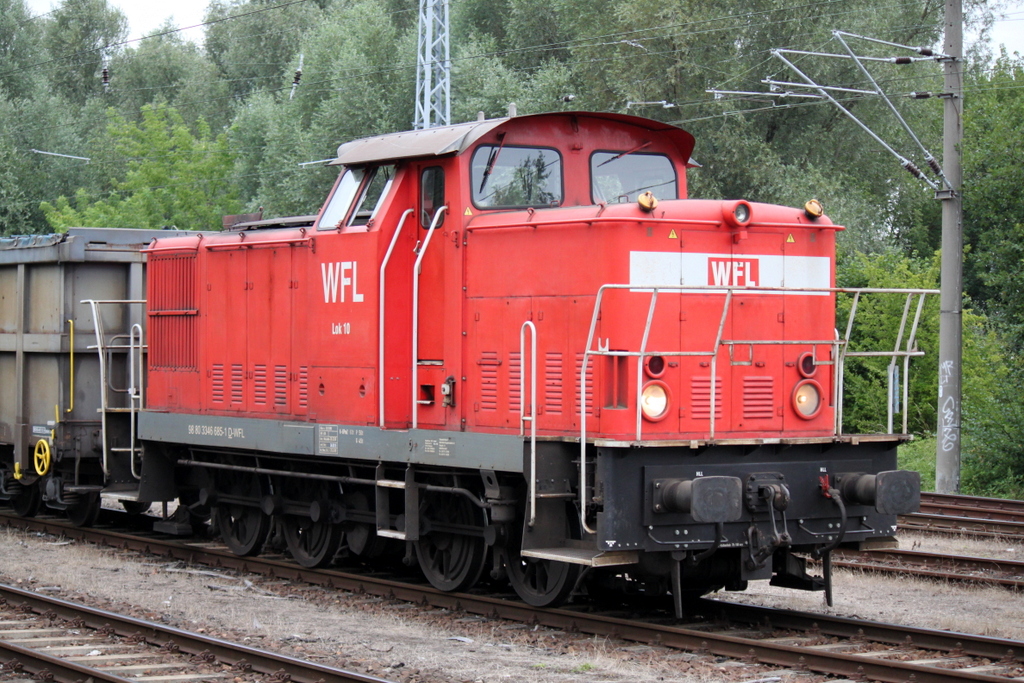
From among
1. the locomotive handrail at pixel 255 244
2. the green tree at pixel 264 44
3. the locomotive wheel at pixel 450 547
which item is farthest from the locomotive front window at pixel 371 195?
the green tree at pixel 264 44

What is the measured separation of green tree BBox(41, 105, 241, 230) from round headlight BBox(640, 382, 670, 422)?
2498 centimetres

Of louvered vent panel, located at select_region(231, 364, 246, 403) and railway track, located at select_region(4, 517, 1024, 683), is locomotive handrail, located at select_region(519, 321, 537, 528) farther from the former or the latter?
louvered vent panel, located at select_region(231, 364, 246, 403)

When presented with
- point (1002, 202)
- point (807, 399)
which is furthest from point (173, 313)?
point (1002, 202)

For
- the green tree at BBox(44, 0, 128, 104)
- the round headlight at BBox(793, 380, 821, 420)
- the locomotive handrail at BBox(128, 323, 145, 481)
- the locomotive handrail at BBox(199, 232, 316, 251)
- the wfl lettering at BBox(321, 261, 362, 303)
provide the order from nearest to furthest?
the round headlight at BBox(793, 380, 821, 420)
the wfl lettering at BBox(321, 261, 362, 303)
the locomotive handrail at BBox(199, 232, 316, 251)
the locomotive handrail at BBox(128, 323, 145, 481)
the green tree at BBox(44, 0, 128, 104)

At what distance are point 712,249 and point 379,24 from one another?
33430 millimetres

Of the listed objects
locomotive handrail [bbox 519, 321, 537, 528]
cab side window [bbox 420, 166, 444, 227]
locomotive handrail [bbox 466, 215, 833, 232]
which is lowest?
locomotive handrail [bbox 519, 321, 537, 528]

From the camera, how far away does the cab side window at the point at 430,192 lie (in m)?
9.37

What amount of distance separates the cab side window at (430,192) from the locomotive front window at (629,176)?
3.85 feet

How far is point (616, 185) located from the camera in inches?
375

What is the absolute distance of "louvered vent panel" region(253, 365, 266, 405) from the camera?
36.2ft

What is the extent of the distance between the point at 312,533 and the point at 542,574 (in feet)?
9.60

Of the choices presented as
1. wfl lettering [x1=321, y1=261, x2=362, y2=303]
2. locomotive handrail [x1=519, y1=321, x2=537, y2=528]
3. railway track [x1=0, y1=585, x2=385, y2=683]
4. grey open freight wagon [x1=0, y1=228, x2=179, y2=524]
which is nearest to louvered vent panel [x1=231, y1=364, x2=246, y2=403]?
wfl lettering [x1=321, y1=261, x2=362, y2=303]

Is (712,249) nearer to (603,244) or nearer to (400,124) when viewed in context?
(603,244)

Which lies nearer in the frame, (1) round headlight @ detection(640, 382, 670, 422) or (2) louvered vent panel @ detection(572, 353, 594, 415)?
(1) round headlight @ detection(640, 382, 670, 422)
